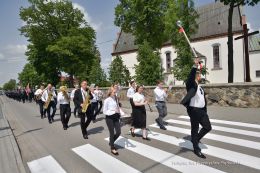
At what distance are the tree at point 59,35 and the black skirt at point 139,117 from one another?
33.4m

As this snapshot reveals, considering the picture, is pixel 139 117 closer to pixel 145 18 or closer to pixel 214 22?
pixel 145 18

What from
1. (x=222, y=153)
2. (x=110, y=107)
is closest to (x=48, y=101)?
(x=110, y=107)

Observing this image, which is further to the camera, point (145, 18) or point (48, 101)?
point (145, 18)

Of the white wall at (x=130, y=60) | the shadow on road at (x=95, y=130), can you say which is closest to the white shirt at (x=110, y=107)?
the shadow on road at (x=95, y=130)

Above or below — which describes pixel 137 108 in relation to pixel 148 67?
below

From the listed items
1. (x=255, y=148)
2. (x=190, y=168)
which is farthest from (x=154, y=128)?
(x=190, y=168)

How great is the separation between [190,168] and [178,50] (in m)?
19.9

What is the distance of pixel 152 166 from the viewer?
5.91m

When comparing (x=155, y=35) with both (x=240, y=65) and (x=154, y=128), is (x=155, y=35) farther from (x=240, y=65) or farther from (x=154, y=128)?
(x=154, y=128)

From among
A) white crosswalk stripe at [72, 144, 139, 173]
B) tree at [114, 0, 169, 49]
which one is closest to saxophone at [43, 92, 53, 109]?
white crosswalk stripe at [72, 144, 139, 173]

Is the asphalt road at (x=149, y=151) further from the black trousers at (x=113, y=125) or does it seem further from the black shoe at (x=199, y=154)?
the black trousers at (x=113, y=125)

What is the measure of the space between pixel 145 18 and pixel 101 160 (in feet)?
80.6

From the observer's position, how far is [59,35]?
44844mm

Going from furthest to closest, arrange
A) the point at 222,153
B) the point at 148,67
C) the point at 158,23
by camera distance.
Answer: the point at 158,23, the point at 148,67, the point at 222,153
